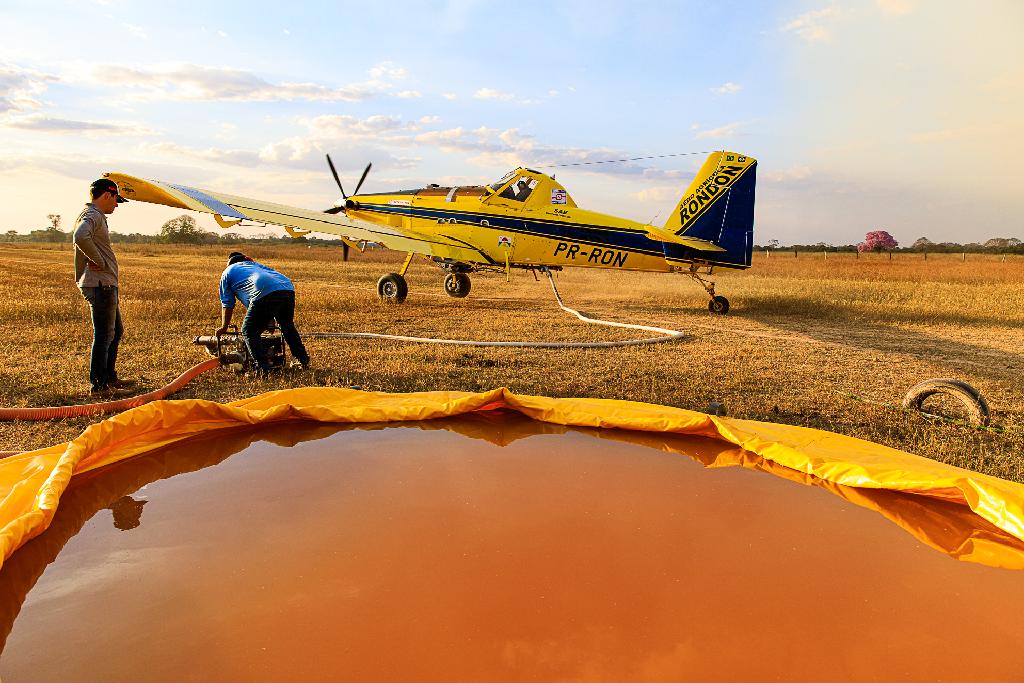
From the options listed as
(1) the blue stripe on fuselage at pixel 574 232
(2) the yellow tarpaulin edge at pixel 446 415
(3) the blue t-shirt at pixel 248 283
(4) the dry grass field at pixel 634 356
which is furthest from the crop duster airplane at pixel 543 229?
(2) the yellow tarpaulin edge at pixel 446 415

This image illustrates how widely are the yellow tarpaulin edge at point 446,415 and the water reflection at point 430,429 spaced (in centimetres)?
6

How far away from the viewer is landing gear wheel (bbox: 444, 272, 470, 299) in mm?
14633

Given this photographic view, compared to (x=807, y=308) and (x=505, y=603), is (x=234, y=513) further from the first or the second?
(x=807, y=308)

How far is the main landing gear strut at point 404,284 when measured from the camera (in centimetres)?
1395

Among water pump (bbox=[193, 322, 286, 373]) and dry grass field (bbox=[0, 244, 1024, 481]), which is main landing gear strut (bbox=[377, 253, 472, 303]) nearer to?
dry grass field (bbox=[0, 244, 1024, 481])

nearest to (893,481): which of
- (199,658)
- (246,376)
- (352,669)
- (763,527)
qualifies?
(763,527)

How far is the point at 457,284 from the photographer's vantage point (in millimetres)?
14648

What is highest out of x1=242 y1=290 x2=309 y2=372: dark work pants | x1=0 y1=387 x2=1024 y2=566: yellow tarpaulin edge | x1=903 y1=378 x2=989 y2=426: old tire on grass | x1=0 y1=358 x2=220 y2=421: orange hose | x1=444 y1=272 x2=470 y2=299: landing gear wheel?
x1=444 y1=272 x2=470 y2=299: landing gear wheel

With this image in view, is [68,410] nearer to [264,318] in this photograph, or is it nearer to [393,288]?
[264,318]

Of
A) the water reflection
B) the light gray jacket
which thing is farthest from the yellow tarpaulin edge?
the light gray jacket

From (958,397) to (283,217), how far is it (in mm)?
11793

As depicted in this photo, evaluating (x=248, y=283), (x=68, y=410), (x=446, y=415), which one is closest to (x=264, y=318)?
(x=248, y=283)

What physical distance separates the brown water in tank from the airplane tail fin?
37.9 feet

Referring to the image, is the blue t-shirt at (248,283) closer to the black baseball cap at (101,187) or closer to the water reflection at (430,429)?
the black baseball cap at (101,187)
